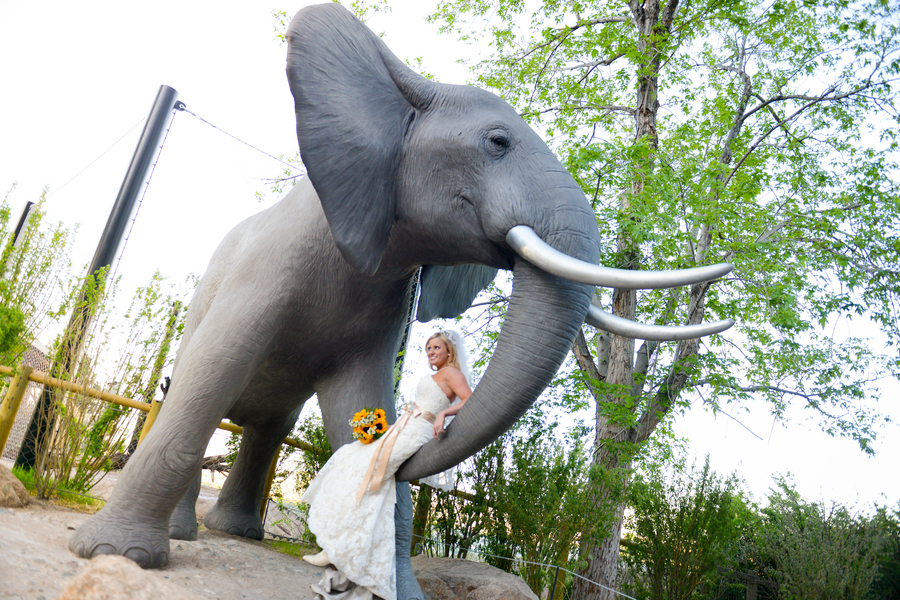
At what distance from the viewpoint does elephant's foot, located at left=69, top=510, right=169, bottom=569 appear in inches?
98.5

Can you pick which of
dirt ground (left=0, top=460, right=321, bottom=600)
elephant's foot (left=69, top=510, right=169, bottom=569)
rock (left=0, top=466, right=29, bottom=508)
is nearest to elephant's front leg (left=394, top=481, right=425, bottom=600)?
dirt ground (left=0, top=460, right=321, bottom=600)

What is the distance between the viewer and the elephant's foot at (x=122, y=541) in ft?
8.21

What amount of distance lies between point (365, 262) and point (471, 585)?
212cm

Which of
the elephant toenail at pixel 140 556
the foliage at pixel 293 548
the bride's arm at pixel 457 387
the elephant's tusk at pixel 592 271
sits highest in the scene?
the elephant's tusk at pixel 592 271

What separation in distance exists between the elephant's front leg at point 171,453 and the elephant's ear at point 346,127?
0.76 m

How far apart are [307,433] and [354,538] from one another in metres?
3.42

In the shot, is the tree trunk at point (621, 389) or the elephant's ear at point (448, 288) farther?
the tree trunk at point (621, 389)

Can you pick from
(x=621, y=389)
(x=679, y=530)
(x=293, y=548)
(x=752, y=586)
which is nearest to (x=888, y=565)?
(x=752, y=586)

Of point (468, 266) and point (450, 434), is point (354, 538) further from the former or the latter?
point (468, 266)

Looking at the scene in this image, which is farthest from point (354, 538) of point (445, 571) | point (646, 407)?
point (646, 407)

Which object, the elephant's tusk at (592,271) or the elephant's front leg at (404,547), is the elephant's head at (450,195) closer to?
the elephant's tusk at (592,271)

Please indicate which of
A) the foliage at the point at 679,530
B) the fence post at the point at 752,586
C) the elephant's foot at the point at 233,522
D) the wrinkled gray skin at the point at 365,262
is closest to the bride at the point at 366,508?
the wrinkled gray skin at the point at 365,262

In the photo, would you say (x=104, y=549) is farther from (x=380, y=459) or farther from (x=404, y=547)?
(x=404, y=547)

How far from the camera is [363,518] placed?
2.66 metres
